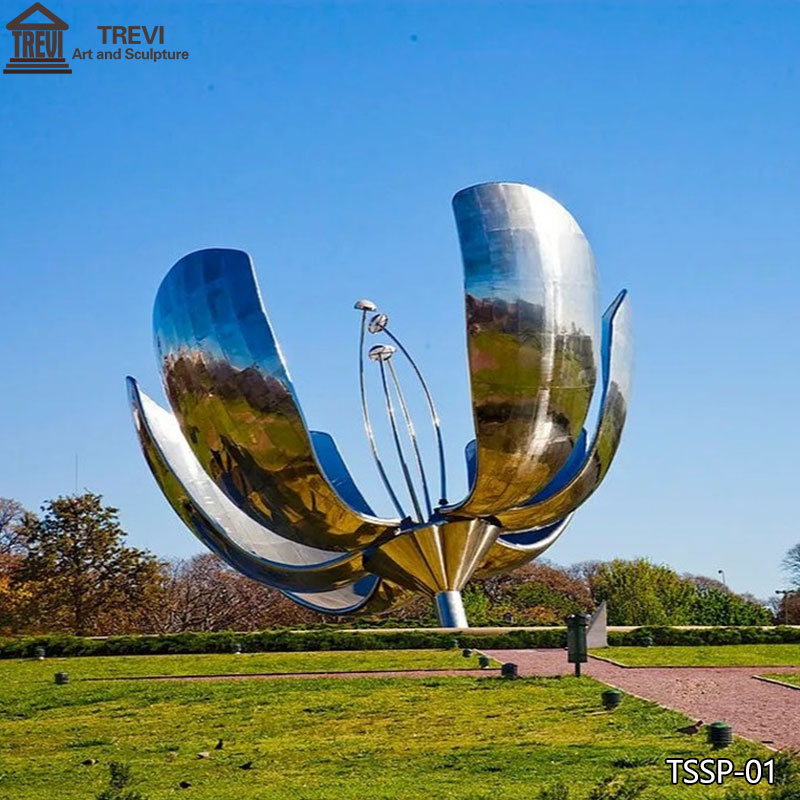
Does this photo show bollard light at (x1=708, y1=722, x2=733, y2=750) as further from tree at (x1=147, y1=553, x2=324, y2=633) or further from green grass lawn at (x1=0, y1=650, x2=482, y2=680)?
tree at (x1=147, y1=553, x2=324, y2=633)

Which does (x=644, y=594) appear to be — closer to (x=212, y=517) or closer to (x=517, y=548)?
(x=517, y=548)

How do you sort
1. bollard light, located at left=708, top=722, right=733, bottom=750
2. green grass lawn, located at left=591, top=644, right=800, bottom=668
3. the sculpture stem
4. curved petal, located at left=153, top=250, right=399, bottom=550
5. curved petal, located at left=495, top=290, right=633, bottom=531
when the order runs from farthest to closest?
the sculpture stem
curved petal, located at left=495, top=290, right=633, bottom=531
green grass lawn, located at left=591, top=644, right=800, bottom=668
curved petal, located at left=153, top=250, right=399, bottom=550
bollard light, located at left=708, top=722, right=733, bottom=750

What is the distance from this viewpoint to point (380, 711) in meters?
11.1

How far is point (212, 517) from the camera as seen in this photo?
19469 millimetres

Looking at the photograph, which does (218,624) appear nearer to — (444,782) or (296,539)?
(296,539)

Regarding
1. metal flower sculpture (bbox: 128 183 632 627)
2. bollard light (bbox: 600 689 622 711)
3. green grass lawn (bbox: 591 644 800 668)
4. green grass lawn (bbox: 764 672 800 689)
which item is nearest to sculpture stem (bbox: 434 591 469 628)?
metal flower sculpture (bbox: 128 183 632 627)

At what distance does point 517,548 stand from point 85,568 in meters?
12.4

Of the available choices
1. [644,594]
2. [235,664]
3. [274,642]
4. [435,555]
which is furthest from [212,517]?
[644,594]

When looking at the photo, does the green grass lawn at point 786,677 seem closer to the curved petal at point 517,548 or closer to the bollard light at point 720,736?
the bollard light at point 720,736

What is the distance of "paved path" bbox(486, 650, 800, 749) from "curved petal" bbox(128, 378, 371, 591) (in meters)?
3.06

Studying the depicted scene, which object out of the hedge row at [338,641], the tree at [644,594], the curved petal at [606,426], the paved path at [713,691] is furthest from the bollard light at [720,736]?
the tree at [644,594]

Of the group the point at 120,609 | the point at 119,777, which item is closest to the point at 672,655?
the point at 119,777

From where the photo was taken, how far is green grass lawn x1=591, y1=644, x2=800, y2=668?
16.5 m

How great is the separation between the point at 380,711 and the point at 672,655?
790 cm
